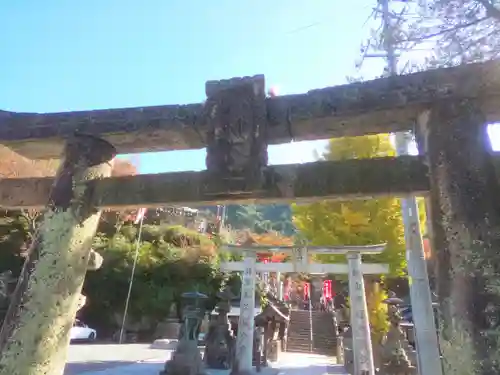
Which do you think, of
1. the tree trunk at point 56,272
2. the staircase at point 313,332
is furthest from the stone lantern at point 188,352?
the staircase at point 313,332

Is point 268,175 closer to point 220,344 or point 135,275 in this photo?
point 220,344

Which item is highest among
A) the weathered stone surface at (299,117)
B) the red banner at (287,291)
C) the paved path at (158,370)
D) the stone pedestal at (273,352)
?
the red banner at (287,291)

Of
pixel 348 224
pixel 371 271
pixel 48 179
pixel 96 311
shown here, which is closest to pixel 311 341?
pixel 348 224

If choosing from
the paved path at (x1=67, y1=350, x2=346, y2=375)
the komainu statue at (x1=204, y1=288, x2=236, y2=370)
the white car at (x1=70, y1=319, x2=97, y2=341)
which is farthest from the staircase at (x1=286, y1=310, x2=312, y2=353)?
the white car at (x1=70, y1=319, x2=97, y2=341)

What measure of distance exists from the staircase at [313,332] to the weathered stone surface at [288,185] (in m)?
17.2

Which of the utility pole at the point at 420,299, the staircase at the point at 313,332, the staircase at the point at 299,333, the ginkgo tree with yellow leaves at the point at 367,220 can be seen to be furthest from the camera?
the staircase at the point at 299,333

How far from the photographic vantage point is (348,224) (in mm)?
14695

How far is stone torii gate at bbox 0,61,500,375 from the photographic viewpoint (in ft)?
6.73

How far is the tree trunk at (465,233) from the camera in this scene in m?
1.89

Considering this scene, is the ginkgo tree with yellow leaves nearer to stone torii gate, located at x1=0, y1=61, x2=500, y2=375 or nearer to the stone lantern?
the stone lantern

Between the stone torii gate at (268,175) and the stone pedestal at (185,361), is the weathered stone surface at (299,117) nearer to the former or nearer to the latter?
the stone torii gate at (268,175)

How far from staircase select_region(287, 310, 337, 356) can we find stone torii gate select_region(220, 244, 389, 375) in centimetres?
929

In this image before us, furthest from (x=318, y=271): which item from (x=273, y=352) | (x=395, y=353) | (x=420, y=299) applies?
(x=273, y=352)

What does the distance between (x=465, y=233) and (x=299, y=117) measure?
4.32ft
